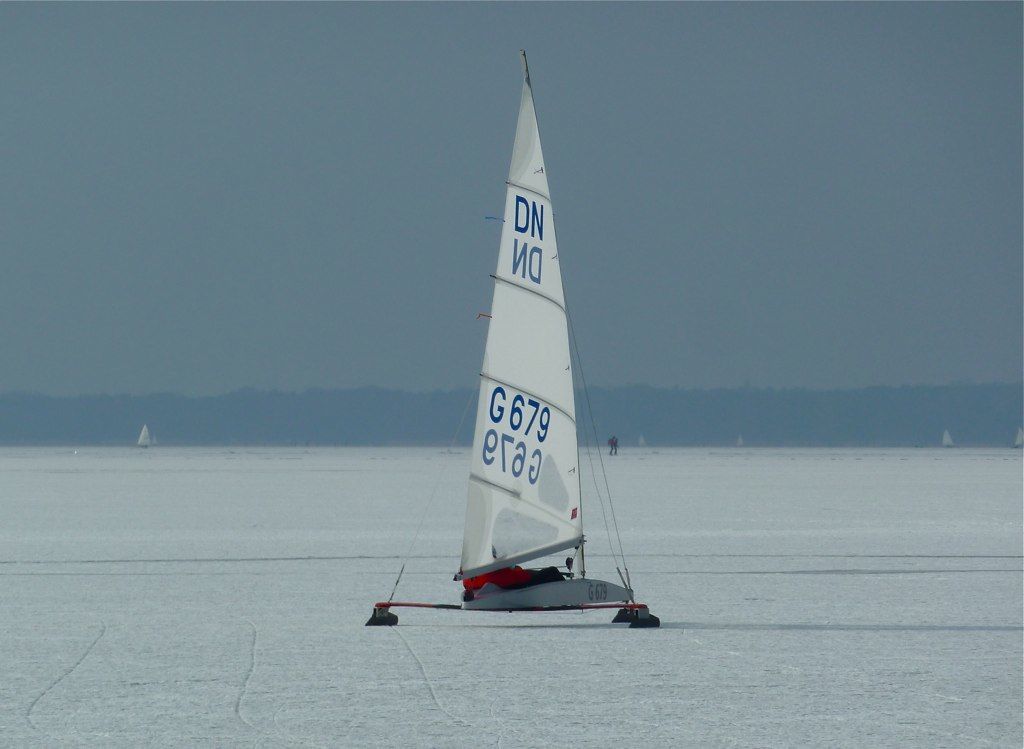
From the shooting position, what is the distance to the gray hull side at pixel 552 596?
16.2 meters

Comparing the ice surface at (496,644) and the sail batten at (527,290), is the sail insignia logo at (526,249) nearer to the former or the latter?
the sail batten at (527,290)

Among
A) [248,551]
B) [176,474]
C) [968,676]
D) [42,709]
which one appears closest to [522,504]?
[968,676]

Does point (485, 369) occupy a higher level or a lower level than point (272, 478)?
higher

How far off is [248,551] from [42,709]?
14146mm

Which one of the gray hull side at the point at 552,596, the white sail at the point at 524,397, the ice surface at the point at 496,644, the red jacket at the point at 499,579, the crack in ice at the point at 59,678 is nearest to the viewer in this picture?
the ice surface at the point at 496,644

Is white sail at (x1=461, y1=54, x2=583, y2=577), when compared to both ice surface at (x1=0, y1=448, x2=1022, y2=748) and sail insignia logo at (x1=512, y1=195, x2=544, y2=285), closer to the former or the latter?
sail insignia logo at (x1=512, y1=195, x2=544, y2=285)

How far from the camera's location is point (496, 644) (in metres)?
14.3

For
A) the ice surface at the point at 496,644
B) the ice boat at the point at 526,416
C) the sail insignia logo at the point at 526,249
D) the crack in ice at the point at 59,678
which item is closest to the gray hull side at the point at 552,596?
the ice boat at the point at 526,416

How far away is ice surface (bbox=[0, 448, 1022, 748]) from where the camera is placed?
33.9 feet

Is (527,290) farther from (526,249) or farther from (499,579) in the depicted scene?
(499,579)

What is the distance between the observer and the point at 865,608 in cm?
1711

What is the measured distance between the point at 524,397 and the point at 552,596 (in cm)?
216

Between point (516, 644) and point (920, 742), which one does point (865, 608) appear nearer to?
point (516, 644)

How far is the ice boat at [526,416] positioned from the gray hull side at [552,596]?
15 mm
